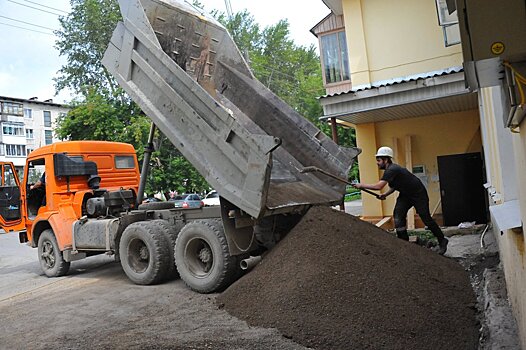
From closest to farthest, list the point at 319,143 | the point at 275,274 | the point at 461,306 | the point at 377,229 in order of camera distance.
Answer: the point at 461,306 → the point at 275,274 → the point at 377,229 → the point at 319,143

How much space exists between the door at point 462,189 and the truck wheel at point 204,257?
Answer: 6.80 meters

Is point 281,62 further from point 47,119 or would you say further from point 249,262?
point 249,262

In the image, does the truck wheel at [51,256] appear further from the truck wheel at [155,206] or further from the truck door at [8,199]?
the truck door at [8,199]

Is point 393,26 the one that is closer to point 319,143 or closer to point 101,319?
point 319,143

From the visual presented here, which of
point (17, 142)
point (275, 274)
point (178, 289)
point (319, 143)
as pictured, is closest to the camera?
point (275, 274)

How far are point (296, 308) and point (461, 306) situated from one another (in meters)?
1.49

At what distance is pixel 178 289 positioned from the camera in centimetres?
600

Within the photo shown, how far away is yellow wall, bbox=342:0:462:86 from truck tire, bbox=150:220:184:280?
22.7ft

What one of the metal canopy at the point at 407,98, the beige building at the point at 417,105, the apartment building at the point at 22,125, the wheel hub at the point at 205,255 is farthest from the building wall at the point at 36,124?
the wheel hub at the point at 205,255

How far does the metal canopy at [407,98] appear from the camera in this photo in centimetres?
833

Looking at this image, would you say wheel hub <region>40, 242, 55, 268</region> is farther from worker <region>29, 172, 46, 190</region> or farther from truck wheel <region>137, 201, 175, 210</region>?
truck wheel <region>137, 201, 175, 210</region>

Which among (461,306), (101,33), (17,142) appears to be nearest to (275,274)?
(461,306)

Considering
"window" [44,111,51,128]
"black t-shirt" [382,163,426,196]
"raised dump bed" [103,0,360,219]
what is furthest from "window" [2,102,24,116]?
"black t-shirt" [382,163,426,196]

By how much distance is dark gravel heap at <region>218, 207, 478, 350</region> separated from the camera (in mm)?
3609
